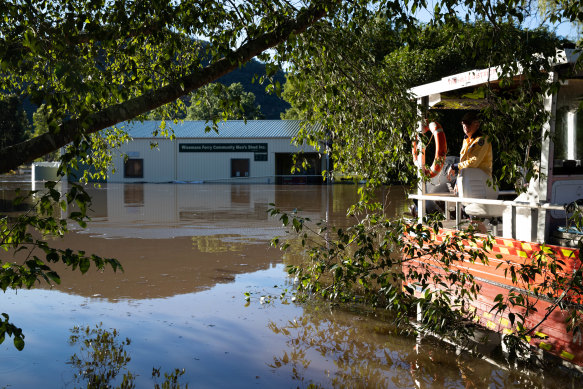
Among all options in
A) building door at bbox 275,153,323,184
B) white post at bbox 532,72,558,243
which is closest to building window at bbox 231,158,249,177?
building door at bbox 275,153,323,184

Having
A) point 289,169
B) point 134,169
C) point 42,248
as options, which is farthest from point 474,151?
point 134,169

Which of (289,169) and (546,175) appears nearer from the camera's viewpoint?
(546,175)

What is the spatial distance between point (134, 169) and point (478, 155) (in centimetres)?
4459

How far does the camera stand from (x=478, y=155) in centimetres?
731

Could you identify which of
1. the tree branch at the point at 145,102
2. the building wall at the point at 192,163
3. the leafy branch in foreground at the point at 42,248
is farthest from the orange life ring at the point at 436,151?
the building wall at the point at 192,163

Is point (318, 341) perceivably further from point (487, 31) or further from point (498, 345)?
point (487, 31)

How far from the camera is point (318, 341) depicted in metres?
6.76

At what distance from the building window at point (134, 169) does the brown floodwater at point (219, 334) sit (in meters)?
37.5

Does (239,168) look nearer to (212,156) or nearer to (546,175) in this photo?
(212,156)

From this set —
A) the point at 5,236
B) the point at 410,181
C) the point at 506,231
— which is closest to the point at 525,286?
the point at 506,231

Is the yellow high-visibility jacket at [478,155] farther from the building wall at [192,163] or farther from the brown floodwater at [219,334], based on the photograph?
the building wall at [192,163]

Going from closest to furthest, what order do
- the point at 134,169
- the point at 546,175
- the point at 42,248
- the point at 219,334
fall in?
the point at 42,248 → the point at 546,175 → the point at 219,334 → the point at 134,169

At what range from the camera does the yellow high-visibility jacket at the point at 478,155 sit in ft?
23.9

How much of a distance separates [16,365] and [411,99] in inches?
187
